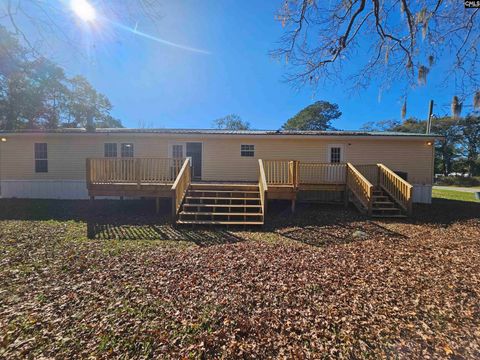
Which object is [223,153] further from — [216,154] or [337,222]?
[337,222]

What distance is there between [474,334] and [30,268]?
21.2 ft

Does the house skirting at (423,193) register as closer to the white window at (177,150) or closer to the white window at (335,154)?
the white window at (335,154)

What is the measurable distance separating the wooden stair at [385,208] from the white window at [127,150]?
10510 mm

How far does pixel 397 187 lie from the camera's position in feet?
27.5

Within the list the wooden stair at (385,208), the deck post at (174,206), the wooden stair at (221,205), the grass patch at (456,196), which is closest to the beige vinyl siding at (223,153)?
the wooden stair at (221,205)

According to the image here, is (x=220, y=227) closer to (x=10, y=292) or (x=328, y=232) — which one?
(x=328, y=232)

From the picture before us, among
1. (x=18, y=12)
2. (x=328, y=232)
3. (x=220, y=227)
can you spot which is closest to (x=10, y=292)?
(x=220, y=227)

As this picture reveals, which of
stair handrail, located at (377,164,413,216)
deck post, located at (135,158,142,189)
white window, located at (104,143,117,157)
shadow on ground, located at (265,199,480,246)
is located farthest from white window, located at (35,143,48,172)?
stair handrail, located at (377,164,413,216)

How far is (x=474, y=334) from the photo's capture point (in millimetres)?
2514

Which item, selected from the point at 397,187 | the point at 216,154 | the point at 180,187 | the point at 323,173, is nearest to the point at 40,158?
the point at 216,154

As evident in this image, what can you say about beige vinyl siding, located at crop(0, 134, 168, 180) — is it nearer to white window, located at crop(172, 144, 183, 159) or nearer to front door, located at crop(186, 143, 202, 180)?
white window, located at crop(172, 144, 183, 159)

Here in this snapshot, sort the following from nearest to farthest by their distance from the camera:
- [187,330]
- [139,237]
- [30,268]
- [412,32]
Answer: [187,330]
[30,268]
[412,32]
[139,237]

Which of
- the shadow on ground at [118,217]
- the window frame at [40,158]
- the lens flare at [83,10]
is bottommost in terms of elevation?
the shadow on ground at [118,217]

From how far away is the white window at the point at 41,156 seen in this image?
10961mm
